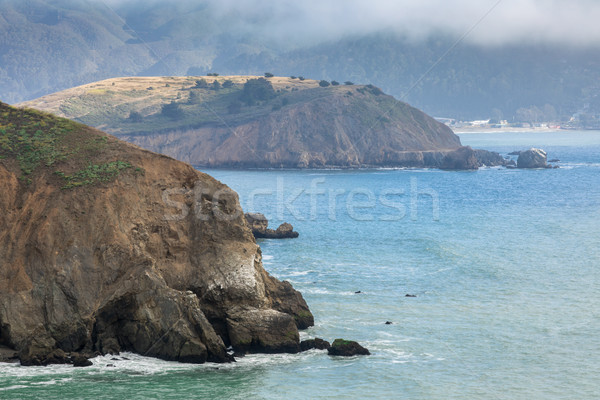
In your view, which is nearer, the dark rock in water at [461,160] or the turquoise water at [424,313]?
the turquoise water at [424,313]

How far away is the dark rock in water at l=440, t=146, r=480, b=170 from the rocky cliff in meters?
142

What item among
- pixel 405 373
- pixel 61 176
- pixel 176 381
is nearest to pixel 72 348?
pixel 176 381

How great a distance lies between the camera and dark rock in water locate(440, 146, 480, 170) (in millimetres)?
185625

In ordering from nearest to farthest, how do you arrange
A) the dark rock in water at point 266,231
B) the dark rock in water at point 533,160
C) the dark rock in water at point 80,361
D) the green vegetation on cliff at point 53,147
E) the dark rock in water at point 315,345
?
1. the dark rock in water at point 80,361
2. the dark rock in water at point 315,345
3. the green vegetation on cliff at point 53,147
4. the dark rock in water at point 266,231
5. the dark rock in water at point 533,160

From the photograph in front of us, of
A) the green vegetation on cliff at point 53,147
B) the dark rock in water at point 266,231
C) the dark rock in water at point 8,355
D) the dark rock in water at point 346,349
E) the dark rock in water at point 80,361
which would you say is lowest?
the dark rock in water at point 346,349

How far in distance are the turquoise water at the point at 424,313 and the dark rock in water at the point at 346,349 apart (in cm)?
55

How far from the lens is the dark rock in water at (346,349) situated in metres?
44.0

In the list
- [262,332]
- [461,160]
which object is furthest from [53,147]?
[461,160]

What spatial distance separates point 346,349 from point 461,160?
485 feet

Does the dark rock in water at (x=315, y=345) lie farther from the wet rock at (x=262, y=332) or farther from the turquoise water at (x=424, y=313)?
the turquoise water at (x=424, y=313)

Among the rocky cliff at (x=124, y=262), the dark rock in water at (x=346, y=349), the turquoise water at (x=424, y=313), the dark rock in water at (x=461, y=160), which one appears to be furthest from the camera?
the dark rock in water at (x=461, y=160)

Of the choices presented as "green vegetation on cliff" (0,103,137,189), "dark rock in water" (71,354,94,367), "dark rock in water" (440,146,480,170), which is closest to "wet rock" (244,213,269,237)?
"green vegetation on cliff" (0,103,137,189)

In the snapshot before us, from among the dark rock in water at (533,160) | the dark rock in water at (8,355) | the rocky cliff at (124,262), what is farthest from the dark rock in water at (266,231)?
the dark rock in water at (533,160)

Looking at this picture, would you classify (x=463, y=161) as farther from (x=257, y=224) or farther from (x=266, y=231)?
(x=266, y=231)
